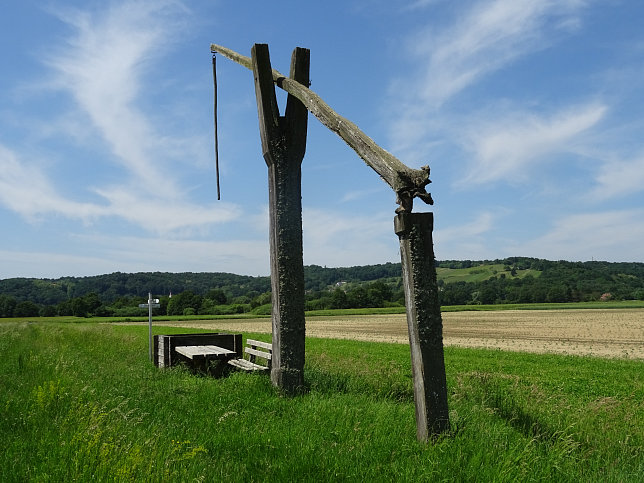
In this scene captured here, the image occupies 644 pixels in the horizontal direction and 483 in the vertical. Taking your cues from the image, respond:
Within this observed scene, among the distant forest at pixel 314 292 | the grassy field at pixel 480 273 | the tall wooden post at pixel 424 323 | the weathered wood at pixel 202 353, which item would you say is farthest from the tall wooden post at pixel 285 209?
the grassy field at pixel 480 273

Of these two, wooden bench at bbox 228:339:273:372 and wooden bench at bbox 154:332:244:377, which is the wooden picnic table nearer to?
wooden bench at bbox 154:332:244:377

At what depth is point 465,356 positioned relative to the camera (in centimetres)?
2095

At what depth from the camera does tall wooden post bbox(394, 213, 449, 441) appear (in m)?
5.01

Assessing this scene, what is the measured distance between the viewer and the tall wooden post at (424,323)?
501cm

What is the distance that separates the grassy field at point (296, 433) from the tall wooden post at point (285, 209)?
672 mm

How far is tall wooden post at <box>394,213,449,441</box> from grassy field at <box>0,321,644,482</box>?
0.85 feet

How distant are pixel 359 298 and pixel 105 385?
101 metres

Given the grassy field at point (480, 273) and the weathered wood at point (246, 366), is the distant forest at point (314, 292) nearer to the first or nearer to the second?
the grassy field at point (480, 273)

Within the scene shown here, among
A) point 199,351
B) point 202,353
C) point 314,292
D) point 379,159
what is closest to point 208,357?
point 202,353

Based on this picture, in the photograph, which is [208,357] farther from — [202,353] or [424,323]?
[424,323]

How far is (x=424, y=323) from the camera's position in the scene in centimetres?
505

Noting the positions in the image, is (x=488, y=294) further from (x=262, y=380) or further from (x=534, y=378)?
(x=262, y=380)

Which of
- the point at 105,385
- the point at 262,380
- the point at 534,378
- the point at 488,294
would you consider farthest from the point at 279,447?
the point at 488,294

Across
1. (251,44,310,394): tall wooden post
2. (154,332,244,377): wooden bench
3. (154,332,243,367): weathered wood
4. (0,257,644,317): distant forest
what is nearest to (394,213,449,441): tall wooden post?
(251,44,310,394): tall wooden post
